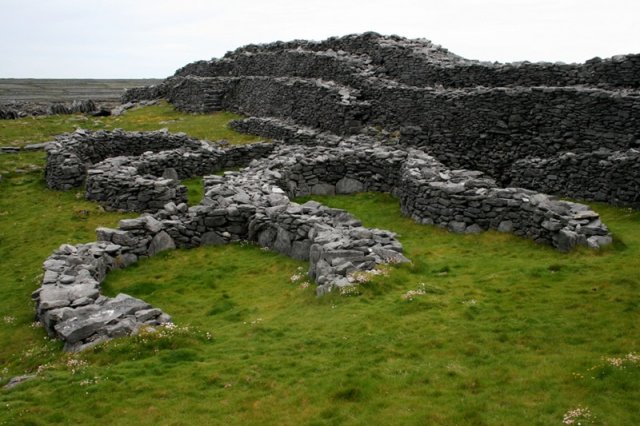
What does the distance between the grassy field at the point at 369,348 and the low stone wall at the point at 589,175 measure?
3.56m

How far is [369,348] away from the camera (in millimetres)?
15352

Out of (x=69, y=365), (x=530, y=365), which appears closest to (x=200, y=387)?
(x=69, y=365)

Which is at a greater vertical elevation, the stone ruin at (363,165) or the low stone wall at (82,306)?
the stone ruin at (363,165)

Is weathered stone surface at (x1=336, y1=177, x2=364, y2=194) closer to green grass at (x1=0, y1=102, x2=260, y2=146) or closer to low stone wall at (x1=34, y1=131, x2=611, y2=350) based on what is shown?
low stone wall at (x1=34, y1=131, x2=611, y2=350)

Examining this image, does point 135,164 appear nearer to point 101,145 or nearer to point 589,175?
point 101,145

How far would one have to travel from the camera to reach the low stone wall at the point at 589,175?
88.7 feet

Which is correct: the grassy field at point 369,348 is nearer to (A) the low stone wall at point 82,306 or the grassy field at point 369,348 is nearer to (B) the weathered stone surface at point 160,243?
(A) the low stone wall at point 82,306

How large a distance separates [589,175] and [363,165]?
12145mm

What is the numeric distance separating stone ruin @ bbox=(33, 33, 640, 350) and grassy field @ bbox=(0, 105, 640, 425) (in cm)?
127

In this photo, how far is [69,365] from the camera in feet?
51.2

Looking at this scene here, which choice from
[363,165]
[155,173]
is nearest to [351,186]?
[363,165]

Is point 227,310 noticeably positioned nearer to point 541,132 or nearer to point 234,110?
point 541,132

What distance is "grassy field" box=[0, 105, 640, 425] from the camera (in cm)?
1276

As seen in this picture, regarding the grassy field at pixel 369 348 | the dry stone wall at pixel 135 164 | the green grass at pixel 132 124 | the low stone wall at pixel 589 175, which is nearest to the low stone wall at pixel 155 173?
the dry stone wall at pixel 135 164
